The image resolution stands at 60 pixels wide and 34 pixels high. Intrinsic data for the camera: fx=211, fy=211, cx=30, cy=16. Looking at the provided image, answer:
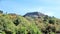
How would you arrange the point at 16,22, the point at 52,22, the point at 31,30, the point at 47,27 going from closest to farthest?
the point at 31,30
the point at 16,22
the point at 47,27
the point at 52,22

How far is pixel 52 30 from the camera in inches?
1405

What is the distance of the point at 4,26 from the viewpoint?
91.3 ft

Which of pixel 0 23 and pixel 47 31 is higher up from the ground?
pixel 0 23

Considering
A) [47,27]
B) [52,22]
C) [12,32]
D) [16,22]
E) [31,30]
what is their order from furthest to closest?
[52,22] → [47,27] → [16,22] → [31,30] → [12,32]

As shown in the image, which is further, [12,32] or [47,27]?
[47,27]

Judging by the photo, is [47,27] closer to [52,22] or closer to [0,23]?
[52,22]

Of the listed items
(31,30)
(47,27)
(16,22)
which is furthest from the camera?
(47,27)

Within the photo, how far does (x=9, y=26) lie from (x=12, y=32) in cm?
117

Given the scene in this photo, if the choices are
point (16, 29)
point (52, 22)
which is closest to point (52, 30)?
point (52, 22)

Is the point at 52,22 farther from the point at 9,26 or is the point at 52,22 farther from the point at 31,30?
the point at 9,26

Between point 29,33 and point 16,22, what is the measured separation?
4353 millimetres

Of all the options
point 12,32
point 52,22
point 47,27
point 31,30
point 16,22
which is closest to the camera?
point 12,32

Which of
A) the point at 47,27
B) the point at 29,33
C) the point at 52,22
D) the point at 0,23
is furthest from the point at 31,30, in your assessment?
the point at 52,22

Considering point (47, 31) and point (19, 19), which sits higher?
point (19, 19)
